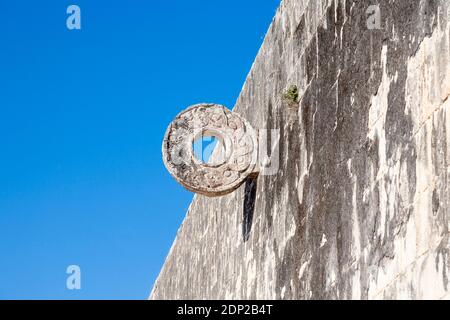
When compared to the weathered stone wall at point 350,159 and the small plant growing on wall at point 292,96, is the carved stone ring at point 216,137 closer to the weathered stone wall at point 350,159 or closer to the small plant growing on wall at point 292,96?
the weathered stone wall at point 350,159

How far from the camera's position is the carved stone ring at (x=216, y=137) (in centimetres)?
658

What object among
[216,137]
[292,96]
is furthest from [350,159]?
[216,137]

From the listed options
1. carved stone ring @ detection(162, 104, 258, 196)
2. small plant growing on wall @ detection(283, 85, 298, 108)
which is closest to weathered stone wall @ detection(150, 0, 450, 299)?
small plant growing on wall @ detection(283, 85, 298, 108)

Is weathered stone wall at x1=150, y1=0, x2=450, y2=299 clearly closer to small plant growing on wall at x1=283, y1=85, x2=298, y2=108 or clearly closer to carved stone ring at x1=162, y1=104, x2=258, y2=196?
small plant growing on wall at x1=283, y1=85, x2=298, y2=108

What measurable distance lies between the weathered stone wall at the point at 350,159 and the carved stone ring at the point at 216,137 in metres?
0.23

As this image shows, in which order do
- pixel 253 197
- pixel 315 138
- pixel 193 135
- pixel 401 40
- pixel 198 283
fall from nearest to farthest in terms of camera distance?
pixel 401 40 → pixel 315 138 → pixel 193 135 → pixel 253 197 → pixel 198 283

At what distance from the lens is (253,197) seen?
7117 millimetres

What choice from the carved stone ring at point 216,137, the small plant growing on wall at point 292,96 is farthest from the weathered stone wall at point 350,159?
the carved stone ring at point 216,137

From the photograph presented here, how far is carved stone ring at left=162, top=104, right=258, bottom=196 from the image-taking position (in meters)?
6.58

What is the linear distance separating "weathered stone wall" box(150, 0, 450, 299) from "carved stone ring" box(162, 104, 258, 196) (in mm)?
232

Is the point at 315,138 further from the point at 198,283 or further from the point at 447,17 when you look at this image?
the point at 198,283

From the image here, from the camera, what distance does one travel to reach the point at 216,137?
6.68 meters
